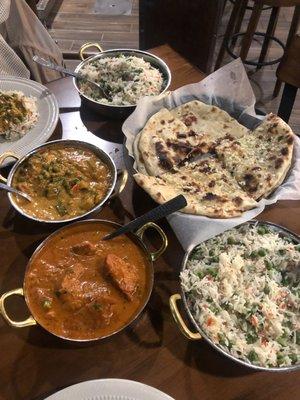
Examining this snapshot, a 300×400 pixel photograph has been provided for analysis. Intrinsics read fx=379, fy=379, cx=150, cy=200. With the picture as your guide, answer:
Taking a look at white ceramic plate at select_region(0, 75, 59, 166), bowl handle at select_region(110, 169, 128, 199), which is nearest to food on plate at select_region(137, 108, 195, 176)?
bowl handle at select_region(110, 169, 128, 199)

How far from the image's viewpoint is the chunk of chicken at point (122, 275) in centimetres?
123

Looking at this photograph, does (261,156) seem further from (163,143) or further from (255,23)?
(255,23)

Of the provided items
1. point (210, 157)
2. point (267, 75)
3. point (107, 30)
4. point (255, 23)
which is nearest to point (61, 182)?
point (210, 157)

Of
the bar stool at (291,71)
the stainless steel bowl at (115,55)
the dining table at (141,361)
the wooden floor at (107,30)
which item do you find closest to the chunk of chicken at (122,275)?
the dining table at (141,361)

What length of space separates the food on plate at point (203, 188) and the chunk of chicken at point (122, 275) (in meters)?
0.38

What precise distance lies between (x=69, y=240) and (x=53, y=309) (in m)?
0.26

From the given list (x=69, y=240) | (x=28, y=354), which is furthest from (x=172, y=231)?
(x=28, y=354)

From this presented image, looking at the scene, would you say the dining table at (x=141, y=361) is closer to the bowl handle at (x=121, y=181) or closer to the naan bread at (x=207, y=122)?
the bowl handle at (x=121, y=181)

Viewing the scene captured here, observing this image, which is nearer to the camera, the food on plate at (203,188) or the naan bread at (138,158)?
the food on plate at (203,188)

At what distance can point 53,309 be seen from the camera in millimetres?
1199

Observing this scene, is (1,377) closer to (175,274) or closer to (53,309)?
(53,309)

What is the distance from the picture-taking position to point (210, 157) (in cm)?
193

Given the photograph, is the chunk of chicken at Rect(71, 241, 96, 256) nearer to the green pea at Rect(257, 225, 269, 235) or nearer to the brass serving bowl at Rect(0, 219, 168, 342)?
the brass serving bowl at Rect(0, 219, 168, 342)

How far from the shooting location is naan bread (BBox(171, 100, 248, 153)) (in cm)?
200
